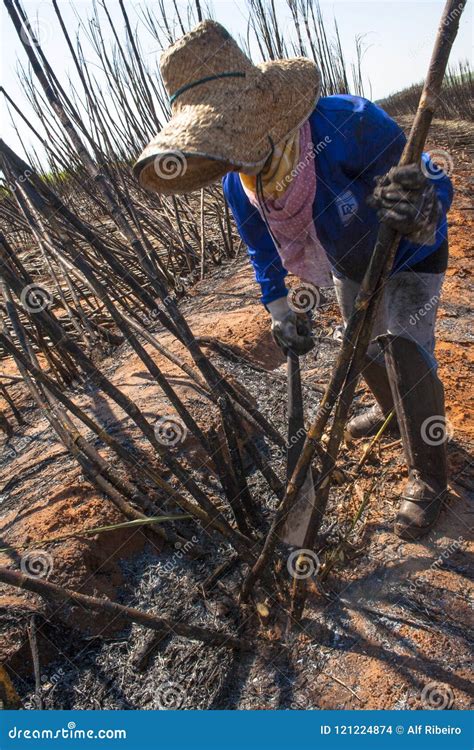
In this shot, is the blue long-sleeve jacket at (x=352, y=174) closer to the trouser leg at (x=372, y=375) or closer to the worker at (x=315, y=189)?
the worker at (x=315, y=189)

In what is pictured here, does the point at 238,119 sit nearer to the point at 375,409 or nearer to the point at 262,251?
the point at 262,251

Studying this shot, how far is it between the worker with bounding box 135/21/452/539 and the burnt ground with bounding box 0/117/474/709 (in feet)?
0.61

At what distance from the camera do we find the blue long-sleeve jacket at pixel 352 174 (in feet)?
4.52

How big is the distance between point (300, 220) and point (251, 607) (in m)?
1.12

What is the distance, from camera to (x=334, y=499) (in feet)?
6.54

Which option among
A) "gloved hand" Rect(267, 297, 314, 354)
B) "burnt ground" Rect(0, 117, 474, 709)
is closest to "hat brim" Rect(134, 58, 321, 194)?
"gloved hand" Rect(267, 297, 314, 354)

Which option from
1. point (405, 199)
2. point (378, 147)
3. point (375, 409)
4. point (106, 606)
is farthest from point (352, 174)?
point (106, 606)

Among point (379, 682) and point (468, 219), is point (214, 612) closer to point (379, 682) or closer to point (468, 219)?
point (379, 682)

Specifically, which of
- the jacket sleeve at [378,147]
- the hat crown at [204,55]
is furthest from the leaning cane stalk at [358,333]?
the hat crown at [204,55]

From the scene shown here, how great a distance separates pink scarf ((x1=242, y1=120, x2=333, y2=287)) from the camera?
54.2 inches

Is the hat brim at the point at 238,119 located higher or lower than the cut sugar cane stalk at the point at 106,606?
higher

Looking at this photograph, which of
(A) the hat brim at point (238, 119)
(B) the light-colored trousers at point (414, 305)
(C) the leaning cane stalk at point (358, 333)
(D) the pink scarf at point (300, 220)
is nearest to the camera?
(C) the leaning cane stalk at point (358, 333)

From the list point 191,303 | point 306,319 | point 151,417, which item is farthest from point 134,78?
point 306,319

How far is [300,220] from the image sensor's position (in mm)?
1502
